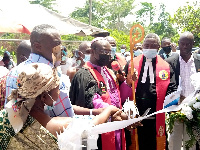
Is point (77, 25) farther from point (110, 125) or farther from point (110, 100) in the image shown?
point (110, 125)

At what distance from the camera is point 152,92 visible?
4.59 metres

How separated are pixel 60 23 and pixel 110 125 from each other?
22.1 ft

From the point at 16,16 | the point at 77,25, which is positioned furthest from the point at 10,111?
the point at 77,25

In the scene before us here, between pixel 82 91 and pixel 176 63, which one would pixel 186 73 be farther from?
pixel 82 91

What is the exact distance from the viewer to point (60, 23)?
8.59 m

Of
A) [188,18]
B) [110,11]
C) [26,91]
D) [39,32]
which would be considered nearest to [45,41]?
[39,32]

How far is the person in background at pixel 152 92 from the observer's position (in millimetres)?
4602

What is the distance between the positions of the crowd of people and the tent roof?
1.20m

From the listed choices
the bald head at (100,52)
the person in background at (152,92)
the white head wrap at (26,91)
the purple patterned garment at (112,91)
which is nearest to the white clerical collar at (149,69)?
the person in background at (152,92)

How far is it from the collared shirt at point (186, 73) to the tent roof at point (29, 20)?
136 inches

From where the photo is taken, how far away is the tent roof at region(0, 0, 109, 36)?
6.65m

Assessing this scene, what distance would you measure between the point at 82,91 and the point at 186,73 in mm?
2581

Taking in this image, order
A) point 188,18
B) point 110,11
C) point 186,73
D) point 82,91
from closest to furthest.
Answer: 1. point 82,91
2. point 186,73
3. point 188,18
4. point 110,11

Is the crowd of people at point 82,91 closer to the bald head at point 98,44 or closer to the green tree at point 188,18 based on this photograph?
the bald head at point 98,44
